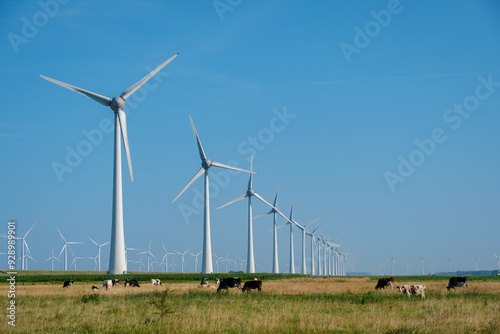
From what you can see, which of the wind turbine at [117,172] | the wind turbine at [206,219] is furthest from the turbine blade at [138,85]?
the wind turbine at [206,219]

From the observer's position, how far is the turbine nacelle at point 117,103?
70125mm

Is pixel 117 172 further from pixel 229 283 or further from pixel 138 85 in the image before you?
pixel 229 283

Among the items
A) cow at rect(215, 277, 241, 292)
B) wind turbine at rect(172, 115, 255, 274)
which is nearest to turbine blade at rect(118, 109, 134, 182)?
wind turbine at rect(172, 115, 255, 274)

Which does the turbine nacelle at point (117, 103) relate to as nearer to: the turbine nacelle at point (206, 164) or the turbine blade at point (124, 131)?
the turbine blade at point (124, 131)

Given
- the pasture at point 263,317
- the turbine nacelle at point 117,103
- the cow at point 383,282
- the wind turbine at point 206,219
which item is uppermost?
the turbine nacelle at point 117,103

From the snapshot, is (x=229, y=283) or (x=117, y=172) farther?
(x=117, y=172)

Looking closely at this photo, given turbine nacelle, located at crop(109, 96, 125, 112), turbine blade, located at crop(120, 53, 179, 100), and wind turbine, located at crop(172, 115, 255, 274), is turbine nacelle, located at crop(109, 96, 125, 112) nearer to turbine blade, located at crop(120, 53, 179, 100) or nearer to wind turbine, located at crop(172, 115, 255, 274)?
turbine blade, located at crop(120, 53, 179, 100)

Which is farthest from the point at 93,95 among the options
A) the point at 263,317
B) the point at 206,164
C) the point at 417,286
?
the point at 263,317

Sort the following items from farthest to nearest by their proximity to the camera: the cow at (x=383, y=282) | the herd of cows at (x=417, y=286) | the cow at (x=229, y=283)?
the cow at (x=383, y=282)
the cow at (x=229, y=283)
the herd of cows at (x=417, y=286)

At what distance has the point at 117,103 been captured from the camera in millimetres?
70062

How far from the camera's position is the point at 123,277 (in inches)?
2616

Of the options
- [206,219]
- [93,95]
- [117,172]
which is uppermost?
[93,95]

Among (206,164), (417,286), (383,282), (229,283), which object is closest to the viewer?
(417,286)

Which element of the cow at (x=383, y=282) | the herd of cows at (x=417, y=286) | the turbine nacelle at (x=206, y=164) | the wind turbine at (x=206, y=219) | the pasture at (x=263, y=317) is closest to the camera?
the pasture at (x=263, y=317)
